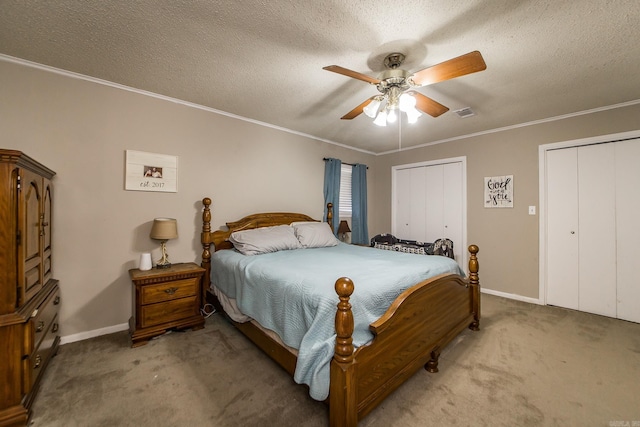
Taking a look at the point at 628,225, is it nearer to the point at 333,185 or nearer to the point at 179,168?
the point at 333,185

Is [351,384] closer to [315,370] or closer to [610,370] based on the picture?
[315,370]

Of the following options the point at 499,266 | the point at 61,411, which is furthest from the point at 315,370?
the point at 499,266

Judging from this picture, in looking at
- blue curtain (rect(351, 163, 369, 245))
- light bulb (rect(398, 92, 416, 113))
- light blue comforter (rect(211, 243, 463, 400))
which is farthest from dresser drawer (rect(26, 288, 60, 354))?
blue curtain (rect(351, 163, 369, 245))

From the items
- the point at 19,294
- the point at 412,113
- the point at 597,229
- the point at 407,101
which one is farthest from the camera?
the point at 597,229

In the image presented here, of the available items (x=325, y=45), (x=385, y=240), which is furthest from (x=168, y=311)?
(x=385, y=240)

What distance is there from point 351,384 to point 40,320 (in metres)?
2.03

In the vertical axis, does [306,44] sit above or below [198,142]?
above

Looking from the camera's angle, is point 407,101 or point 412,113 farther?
point 412,113

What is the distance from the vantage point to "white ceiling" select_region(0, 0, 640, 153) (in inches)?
60.8

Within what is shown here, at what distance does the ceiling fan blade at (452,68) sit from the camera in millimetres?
1532

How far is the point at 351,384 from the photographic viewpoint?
1.29m

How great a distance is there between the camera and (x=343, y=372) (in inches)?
50.3

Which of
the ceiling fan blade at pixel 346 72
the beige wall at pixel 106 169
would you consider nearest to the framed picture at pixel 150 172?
the beige wall at pixel 106 169

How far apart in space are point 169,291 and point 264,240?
1012mm
